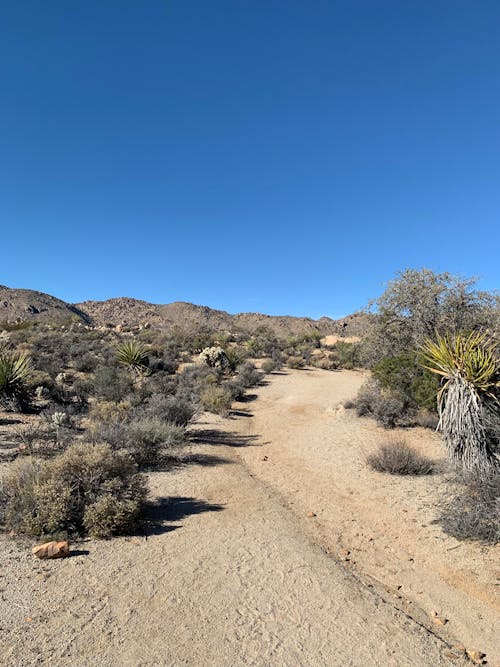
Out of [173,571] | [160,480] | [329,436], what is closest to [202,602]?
[173,571]

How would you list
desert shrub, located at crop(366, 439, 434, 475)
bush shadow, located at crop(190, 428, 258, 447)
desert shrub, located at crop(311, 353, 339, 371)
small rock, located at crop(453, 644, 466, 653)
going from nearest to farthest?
small rock, located at crop(453, 644, 466, 653) < desert shrub, located at crop(366, 439, 434, 475) < bush shadow, located at crop(190, 428, 258, 447) < desert shrub, located at crop(311, 353, 339, 371)

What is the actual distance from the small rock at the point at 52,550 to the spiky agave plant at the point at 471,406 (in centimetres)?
559

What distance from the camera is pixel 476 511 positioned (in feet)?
18.4

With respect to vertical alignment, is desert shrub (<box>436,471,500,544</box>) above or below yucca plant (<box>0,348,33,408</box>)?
below

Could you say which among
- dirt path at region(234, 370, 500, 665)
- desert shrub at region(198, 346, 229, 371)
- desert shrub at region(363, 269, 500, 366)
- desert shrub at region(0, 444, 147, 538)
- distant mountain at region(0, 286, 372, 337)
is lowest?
dirt path at region(234, 370, 500, 665)

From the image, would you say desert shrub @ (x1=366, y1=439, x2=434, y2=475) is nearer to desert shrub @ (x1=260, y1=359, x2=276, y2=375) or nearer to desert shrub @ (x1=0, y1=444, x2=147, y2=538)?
desert shrub @ (x1=0, y1=444, x2=147, y2=538)

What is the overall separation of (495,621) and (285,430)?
9097mm

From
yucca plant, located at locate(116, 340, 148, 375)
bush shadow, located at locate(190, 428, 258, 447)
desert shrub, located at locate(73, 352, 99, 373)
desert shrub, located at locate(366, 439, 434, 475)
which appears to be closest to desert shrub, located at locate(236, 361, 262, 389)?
yucca plant, located at locate(116, 340, 148, 375)

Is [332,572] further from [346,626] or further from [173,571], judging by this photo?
[173,571]

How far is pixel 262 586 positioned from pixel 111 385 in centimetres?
1156

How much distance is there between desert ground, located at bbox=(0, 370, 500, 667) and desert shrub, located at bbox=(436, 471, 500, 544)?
0.16 m

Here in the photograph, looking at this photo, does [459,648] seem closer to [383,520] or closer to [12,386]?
[383,520]

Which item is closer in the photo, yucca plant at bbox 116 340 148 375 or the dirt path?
the dirt path

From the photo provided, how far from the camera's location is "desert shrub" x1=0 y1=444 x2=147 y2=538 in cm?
508
